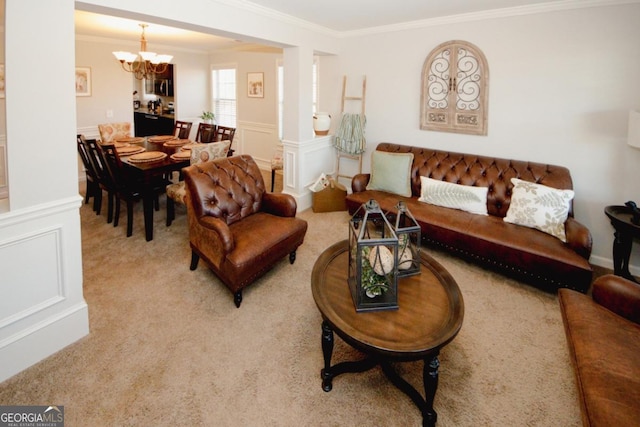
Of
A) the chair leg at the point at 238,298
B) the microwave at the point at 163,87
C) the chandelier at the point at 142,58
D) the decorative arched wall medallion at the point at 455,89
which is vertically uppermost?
the microwave at the point at 163,87

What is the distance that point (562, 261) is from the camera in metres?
2.76

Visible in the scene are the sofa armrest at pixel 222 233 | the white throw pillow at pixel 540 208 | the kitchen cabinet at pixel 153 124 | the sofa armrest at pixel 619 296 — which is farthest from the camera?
the kitchen cabinet at pixel 153 124

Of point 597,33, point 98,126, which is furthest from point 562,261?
point 98,126

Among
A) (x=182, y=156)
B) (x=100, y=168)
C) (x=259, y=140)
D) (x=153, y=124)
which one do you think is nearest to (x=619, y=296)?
(x=182, y=156)

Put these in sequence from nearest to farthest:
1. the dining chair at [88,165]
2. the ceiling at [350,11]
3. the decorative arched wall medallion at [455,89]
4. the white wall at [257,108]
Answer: the ceiling at [350,11]
the decorative arched wall medallion at [455,89]
the dining chair at [88,165]
the white wall at [257,108]

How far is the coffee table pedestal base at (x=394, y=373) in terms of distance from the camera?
1.73 metres

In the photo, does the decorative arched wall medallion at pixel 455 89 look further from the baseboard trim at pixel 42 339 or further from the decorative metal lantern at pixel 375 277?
the baseboard trim at pixel 42 339

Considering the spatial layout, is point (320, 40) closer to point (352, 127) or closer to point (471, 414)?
point (352, 127)

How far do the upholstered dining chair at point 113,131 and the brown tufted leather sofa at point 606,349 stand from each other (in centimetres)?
626

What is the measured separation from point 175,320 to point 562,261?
297cm

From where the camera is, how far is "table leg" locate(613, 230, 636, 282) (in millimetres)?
2867

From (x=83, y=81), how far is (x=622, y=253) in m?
7.57

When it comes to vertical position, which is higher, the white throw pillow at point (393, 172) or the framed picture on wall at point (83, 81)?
the framed picture on wall at point (83, 81)

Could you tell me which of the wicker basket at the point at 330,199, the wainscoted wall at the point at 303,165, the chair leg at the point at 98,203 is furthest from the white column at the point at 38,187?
the wicker basket at the point at 330,199
